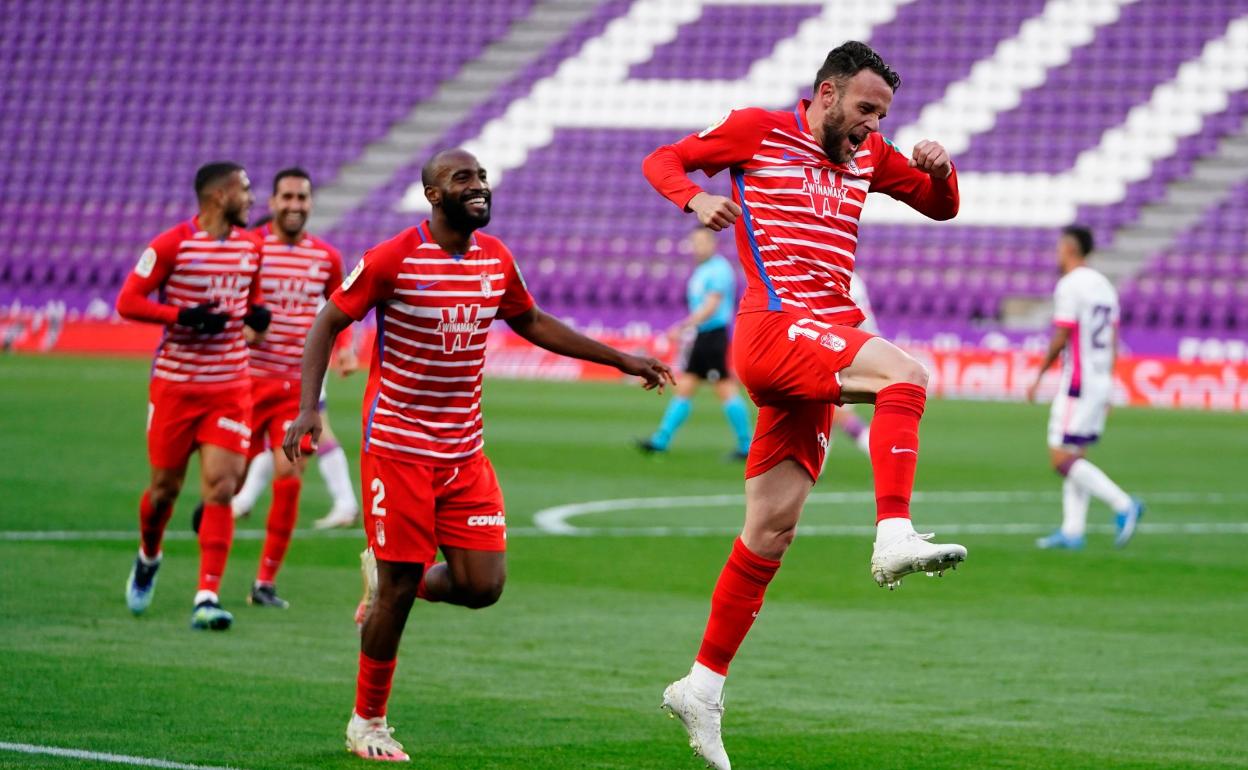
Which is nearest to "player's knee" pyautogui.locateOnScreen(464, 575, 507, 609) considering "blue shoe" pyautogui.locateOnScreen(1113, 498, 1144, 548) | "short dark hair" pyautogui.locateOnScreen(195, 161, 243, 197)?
"short dark hair" pyautogui.locateOnScreen(195, 161, 243, 197)

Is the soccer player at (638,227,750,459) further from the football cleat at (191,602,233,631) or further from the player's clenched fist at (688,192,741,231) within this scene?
the player's clenched fist at (688,192,741,231)

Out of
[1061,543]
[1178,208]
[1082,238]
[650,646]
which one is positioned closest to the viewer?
[650,646]

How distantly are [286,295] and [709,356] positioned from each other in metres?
9.17

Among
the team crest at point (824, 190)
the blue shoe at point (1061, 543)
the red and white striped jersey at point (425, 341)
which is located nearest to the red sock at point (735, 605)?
the red and white striped jersey at point (425, 341)

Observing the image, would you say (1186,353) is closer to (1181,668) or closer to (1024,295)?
(1024,295)

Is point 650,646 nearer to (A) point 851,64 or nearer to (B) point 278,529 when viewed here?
(B) point 278,529

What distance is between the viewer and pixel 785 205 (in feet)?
19.7

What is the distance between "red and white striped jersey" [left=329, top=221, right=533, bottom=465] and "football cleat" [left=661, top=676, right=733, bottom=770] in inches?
45.6

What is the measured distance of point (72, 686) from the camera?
7.00 meters

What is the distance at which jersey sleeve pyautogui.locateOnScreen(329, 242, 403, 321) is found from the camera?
611cm

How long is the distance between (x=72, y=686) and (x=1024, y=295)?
82.4 ft

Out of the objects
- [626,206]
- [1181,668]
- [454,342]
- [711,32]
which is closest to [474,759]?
[454,342]

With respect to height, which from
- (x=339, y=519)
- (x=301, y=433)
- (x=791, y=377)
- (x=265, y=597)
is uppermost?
(x=791, y=377)

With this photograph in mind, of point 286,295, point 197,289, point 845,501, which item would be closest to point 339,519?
point 286,295
